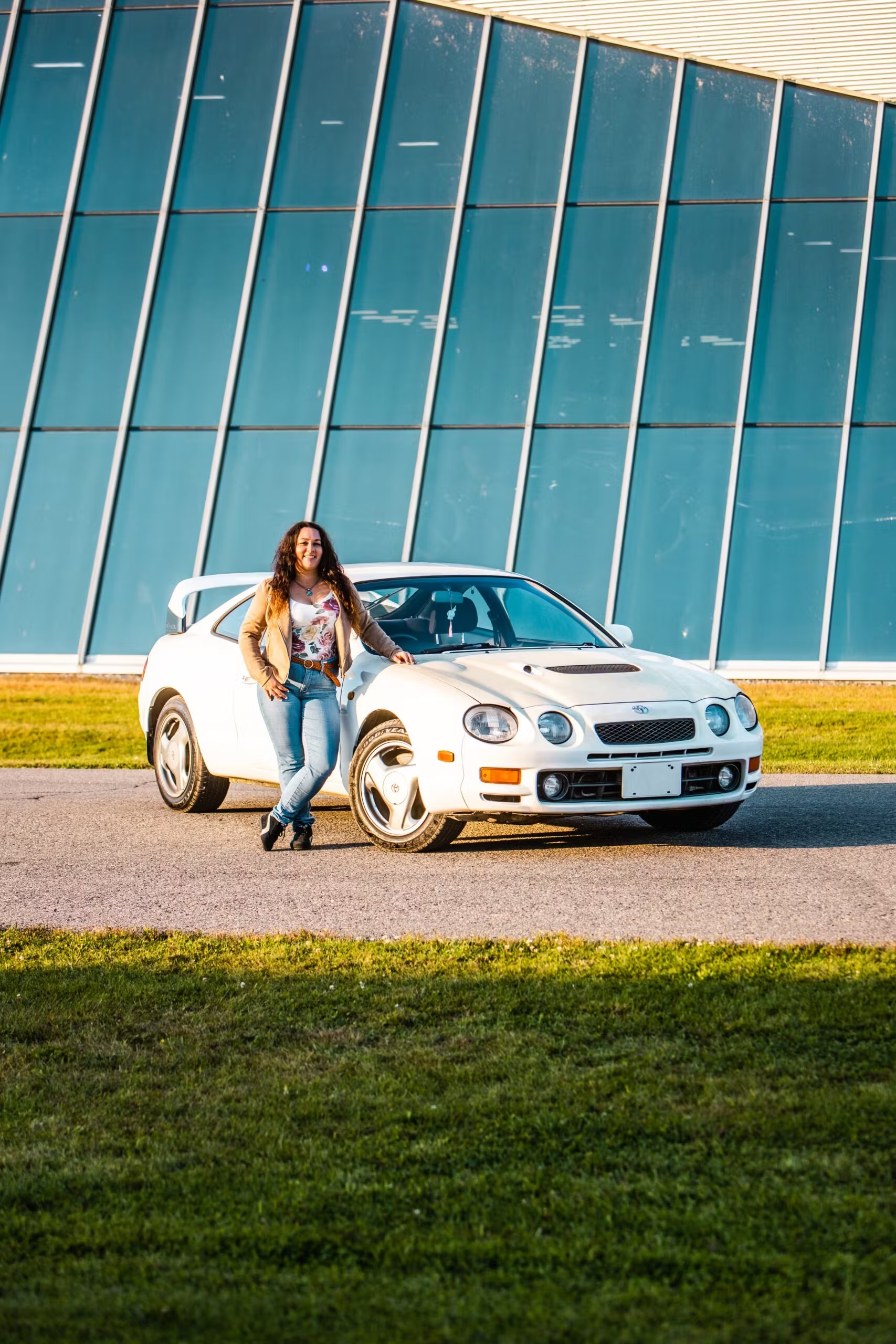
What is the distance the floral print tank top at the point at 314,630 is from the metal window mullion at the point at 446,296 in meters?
11.0

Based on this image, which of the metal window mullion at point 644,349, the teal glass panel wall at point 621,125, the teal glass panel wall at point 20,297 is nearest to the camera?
the metal window mullion at point 644,349

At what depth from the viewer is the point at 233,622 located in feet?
33.0

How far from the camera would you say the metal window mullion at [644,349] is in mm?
19391

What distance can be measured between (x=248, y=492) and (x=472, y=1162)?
17.1 meters

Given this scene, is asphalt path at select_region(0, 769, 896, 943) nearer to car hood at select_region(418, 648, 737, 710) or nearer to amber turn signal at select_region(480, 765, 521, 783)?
amber turn signal at select_region(480, 765, 521, 783)

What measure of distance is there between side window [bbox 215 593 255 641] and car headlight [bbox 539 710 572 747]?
106 inches

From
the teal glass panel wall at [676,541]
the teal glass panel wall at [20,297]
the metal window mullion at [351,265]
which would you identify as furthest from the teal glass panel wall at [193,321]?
the teal glass panel wall at [676,541]

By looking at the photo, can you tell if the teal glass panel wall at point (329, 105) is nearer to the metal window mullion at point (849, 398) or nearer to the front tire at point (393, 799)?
the metal window mullion at point (849, 398)

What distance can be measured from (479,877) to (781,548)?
1242cm

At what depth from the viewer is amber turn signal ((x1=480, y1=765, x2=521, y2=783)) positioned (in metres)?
7.82

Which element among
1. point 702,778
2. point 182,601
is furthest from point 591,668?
point 182,601

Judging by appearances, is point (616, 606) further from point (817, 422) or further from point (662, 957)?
point (662, 957)

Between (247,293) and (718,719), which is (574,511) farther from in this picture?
(718,719)

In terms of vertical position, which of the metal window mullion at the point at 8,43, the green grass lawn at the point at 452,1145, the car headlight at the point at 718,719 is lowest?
the green grass lawn at the point at 452,1145
